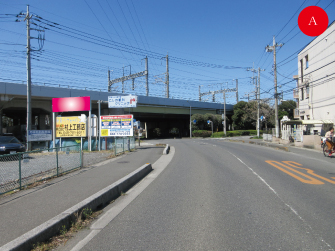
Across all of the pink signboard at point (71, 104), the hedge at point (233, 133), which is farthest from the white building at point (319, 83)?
the pink signboard at point (71, 104)

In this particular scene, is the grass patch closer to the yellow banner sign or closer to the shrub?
the yellow banner sign

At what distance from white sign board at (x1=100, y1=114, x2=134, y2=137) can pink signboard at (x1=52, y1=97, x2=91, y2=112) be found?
1.78 m

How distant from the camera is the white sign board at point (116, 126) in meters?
22.7

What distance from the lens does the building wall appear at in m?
26.8

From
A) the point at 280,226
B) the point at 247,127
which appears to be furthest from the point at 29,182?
the point at 247,127

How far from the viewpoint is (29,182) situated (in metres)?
8.47

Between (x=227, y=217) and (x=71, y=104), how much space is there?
2023 cm

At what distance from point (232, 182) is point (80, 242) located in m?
5.67

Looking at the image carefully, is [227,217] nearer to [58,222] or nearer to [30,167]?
[58,222]

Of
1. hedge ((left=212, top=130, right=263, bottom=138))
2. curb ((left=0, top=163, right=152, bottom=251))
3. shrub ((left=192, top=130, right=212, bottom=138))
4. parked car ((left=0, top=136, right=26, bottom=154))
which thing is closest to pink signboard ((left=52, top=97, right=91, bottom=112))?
parked car ((left=0, top=136, right=26, bottom=154))

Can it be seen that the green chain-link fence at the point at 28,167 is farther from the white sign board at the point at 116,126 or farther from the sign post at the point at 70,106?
the sign post at the point at 70,106

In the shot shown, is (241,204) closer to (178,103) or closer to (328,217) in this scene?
(328,217)

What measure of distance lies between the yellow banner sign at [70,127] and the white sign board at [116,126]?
1.62 meters

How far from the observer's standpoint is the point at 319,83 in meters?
29.7
